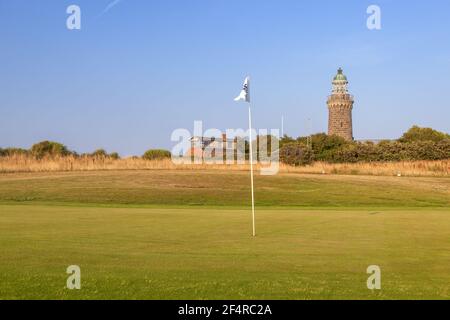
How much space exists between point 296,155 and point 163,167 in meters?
30.2

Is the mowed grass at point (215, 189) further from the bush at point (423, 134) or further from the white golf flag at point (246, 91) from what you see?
the bush at point (423, 134)

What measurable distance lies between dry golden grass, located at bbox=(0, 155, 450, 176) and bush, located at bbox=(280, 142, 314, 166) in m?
20.4

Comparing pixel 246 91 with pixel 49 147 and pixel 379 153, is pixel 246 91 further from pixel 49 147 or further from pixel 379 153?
pixel 49 147

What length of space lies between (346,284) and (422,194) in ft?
119

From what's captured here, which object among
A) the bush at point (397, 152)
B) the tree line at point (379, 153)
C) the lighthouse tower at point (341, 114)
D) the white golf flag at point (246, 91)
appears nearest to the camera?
the white golf flag at point (246, 91)

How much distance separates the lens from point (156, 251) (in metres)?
14.3

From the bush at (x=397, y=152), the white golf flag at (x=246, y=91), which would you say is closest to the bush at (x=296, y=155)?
the bush at (x=397, y=152)

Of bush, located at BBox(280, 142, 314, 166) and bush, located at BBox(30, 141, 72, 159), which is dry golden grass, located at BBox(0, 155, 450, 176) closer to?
bush, located at BBox(280, 142, 314, 166)

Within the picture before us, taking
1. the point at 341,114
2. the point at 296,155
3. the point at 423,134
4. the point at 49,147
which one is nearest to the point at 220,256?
the point at 296,155

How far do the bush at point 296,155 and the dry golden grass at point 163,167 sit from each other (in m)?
20.4

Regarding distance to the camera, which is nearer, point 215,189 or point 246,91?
point 246,91

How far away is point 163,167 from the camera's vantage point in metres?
58.8

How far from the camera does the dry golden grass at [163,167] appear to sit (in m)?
56.3

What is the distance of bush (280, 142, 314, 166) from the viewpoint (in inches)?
3209
